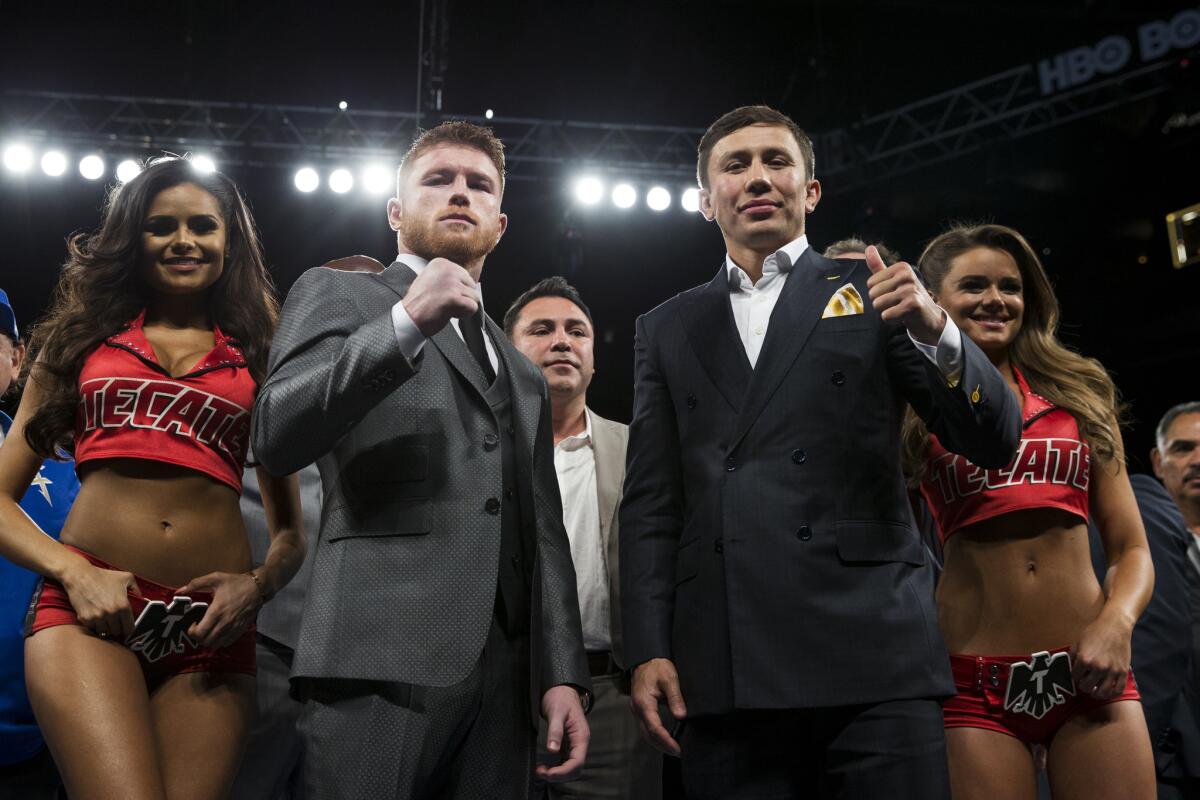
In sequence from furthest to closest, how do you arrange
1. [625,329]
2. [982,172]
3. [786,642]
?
[625,329], [982,172], [786,642]

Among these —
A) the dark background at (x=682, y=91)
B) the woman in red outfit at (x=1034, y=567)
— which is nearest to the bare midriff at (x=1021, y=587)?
the woman in red outfit at (x=1034, y=567)

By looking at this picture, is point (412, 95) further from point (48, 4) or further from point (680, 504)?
point (680, 504)

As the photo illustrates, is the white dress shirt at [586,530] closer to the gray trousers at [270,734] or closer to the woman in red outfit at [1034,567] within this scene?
the gray trousers at [270,734]

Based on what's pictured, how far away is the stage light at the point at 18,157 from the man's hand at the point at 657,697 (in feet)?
22.8

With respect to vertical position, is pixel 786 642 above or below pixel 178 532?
below

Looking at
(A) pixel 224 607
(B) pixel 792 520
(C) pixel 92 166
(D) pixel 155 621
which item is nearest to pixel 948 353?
(B) pixel 792 520

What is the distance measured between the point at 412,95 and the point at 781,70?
304cm

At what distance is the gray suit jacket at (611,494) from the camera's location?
115 inches

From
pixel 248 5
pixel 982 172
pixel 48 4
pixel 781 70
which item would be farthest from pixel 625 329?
Result: pixel 48 4

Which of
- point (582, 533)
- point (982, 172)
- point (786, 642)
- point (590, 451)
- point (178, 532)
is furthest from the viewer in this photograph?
point (982, 172)

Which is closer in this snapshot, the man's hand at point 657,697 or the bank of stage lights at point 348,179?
the man's hand at point 657,697

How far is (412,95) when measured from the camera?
8359mm

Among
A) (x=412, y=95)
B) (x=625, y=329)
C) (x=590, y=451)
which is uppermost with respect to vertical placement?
(x=412, y=95)

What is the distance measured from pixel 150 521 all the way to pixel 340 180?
6.00 m
